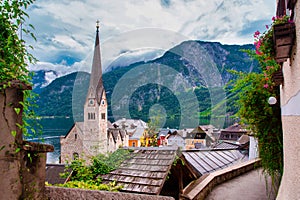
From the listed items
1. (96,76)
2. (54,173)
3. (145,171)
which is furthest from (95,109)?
(145,171)

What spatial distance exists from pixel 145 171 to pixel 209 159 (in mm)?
4428

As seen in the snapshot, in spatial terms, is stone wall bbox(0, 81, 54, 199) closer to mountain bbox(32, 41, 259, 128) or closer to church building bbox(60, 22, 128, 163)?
mountain bbox(32, 41, 259, 128)

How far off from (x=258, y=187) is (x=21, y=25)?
6137 mm

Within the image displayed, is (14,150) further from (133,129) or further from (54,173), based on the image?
(133,129)

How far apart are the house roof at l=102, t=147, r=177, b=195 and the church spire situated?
28.0 metres

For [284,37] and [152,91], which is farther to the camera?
[152,91]

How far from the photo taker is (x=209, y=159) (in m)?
7.48

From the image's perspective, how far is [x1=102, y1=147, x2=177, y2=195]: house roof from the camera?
322cm

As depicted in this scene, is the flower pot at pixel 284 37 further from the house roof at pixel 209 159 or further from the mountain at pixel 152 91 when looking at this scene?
the mountain at pixel 152 91

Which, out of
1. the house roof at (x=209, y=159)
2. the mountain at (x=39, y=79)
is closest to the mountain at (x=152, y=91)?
the mountain at (x=39, y=79)

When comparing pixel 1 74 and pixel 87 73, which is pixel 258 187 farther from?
pixel 87 73

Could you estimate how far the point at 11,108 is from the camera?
1.58m

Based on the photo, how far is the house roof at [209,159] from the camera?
21.3 feet

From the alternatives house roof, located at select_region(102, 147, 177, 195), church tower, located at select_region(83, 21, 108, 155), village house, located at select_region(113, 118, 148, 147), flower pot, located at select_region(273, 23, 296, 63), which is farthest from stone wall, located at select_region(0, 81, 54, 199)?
village house, located at select_region(113, 118, 148, 147)
